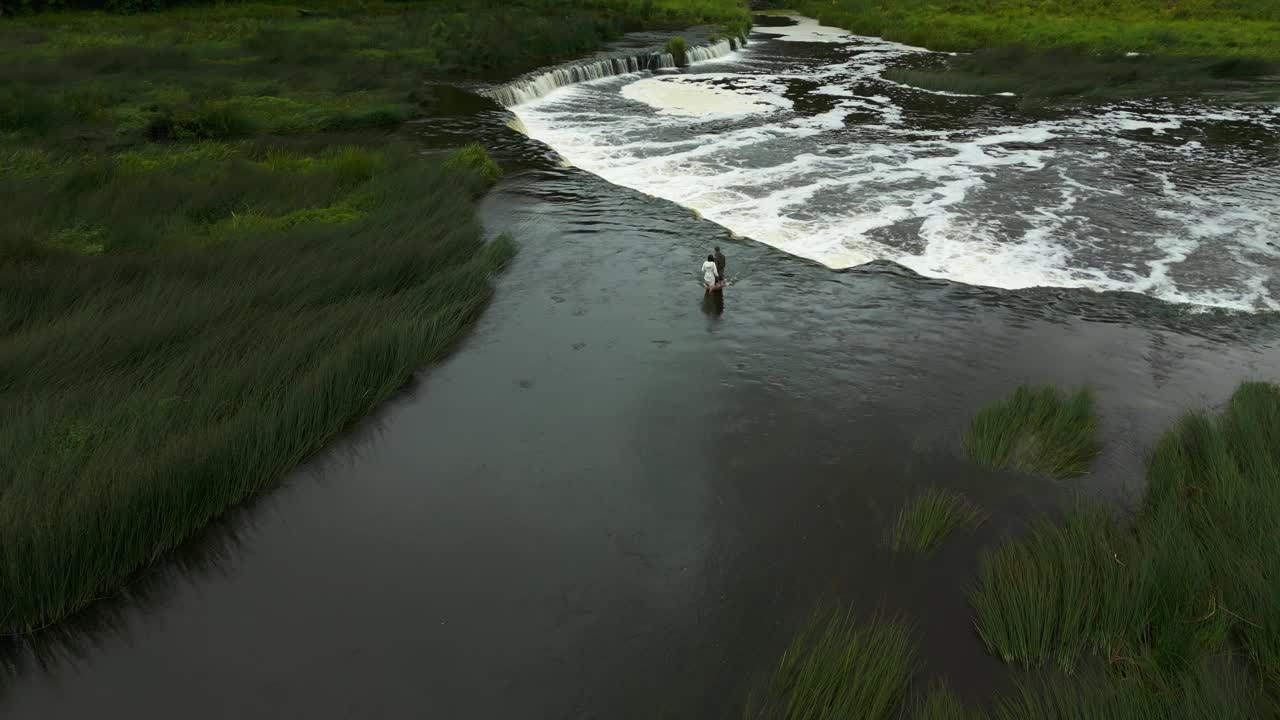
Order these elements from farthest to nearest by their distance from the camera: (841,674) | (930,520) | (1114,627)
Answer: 1. (930,520)
2. (1114,627)
3. (841,674)

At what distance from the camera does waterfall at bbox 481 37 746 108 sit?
27234mm

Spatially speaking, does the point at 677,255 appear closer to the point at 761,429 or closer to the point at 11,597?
the point at 761,429

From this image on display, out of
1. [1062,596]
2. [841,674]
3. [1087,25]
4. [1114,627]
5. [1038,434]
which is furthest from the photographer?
[1087,25]

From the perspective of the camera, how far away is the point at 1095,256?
13039 millimetres

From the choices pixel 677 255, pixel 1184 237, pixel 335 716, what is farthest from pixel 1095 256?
pixel 335 716

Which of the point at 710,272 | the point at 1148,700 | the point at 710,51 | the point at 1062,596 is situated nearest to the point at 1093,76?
the point at 710,51

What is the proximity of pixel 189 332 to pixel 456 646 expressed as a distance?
19.7ft

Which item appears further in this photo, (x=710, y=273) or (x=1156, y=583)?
(x=710, y=273)

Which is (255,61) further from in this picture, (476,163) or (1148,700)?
(1148,700)

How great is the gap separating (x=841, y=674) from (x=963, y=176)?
1610 centimetres

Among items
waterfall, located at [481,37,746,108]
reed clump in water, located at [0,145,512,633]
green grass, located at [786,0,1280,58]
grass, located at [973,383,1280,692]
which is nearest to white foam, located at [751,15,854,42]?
green grass, located at [786,0,1280,58]

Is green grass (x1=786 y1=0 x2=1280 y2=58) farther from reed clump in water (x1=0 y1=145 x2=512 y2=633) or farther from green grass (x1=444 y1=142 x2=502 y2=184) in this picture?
reed clump in water (x1=0 y1=145 x2=512 y2=633)

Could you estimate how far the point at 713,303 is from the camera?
1129 cm

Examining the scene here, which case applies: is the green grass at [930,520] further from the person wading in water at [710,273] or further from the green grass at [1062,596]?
the person wading in water at [710,273]
